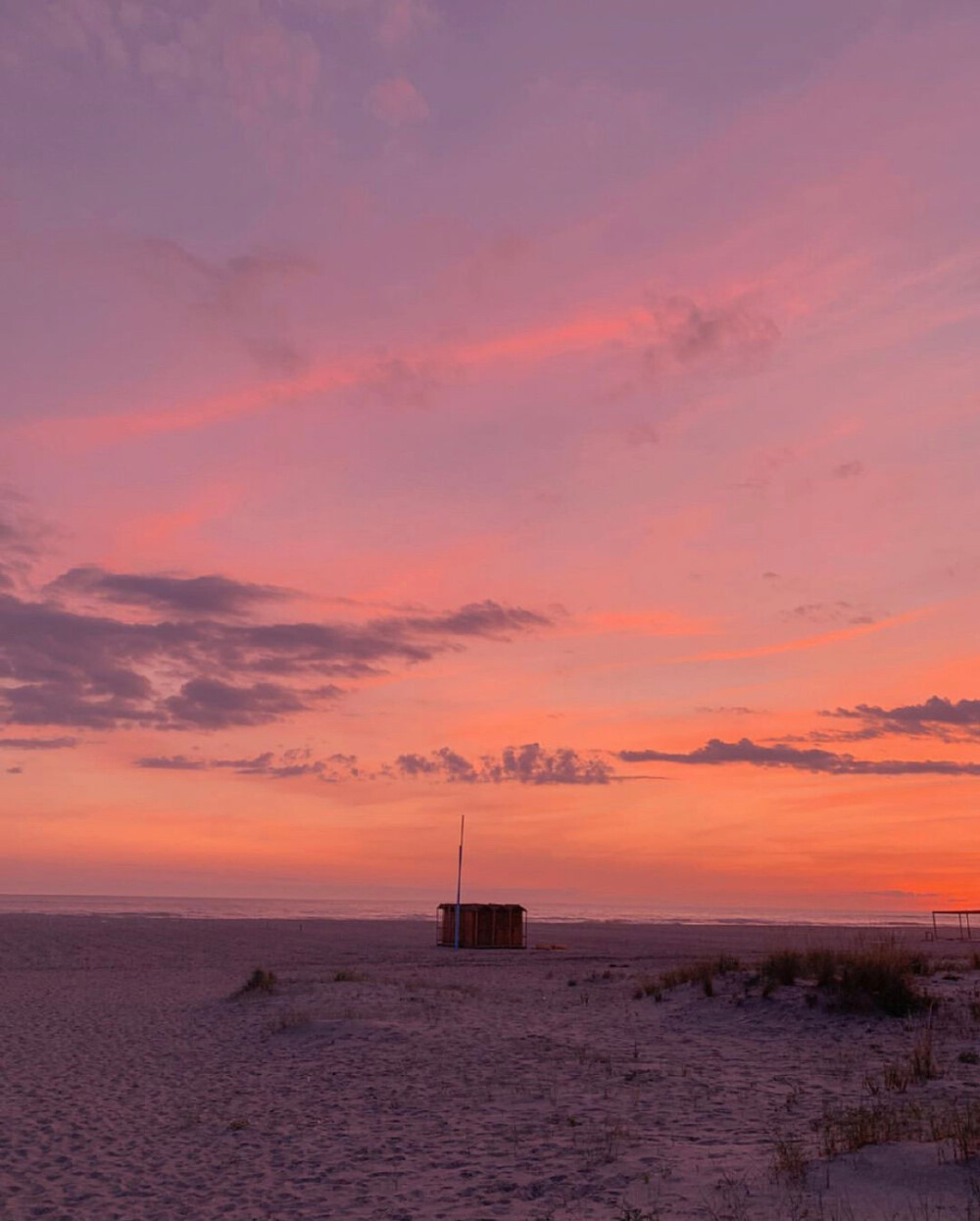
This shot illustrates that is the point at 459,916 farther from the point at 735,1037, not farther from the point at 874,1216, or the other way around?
the point at 874,1216

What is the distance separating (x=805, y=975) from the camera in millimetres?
21438

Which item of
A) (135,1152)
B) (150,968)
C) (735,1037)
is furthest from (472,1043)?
(150,968)

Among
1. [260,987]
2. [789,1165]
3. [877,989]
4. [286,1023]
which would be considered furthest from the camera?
[260,987]

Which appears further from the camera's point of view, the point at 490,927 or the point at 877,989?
the point at 490,927

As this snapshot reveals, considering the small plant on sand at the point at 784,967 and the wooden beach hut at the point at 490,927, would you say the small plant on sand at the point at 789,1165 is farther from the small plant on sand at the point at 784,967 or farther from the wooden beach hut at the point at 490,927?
the wooden beach hut at the point at 490,927

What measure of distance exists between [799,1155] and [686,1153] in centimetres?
136

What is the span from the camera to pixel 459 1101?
13.8m

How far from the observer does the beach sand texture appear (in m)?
9.37

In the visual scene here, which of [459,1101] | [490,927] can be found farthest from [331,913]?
[459,1101]

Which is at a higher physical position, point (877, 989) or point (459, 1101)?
point (877, 989)

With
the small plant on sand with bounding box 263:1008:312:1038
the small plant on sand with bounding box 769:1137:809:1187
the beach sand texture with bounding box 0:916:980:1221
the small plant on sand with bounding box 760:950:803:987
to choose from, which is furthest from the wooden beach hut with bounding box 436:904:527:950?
the small plant on sand with bounding box 769:1137:809:1187

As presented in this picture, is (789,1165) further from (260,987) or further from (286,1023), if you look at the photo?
(260,987)

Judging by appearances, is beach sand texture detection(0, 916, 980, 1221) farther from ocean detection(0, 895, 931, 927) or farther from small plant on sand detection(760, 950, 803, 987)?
ocean detection(0, 895, 931, 927)

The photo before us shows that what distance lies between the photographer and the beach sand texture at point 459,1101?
30.7 feet
